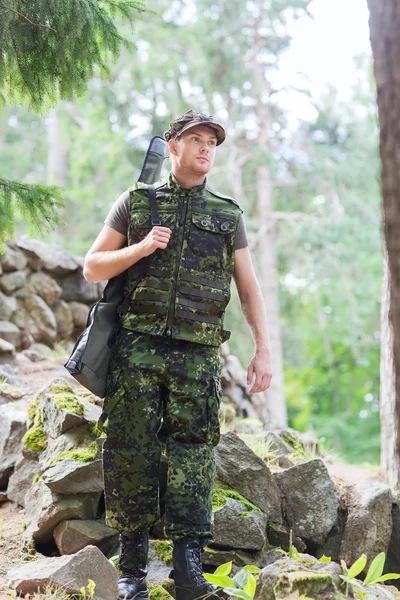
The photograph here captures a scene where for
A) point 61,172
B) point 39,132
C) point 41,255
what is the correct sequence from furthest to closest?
1. point 39,132
2. point 61,172
3. point 41,255

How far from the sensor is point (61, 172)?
17938 millimetres

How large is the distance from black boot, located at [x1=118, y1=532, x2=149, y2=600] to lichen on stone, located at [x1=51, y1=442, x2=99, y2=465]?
0.82m

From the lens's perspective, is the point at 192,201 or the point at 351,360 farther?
the point at 351,360

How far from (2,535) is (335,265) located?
39.8 feet

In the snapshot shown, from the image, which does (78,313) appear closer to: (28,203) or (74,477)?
(28,203)

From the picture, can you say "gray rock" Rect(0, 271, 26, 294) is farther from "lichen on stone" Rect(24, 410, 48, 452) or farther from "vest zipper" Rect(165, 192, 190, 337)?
"vest zipper" Rect(165, 192, 190, 337)

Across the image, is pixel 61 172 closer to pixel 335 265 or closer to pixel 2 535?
pixel 335 265

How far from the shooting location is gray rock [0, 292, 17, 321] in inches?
338

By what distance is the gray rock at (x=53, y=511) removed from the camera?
13.5 feet

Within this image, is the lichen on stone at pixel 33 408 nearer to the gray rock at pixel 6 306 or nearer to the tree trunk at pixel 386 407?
the tree trunk at pixel 386 407

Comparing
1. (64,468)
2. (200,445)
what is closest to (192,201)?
(200,445)

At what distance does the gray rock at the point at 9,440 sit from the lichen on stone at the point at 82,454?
853 mm

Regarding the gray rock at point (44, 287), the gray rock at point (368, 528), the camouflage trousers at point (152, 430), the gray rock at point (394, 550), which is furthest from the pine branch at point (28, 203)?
the gray rock at point (44, 287)

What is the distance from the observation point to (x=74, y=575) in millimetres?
3328
